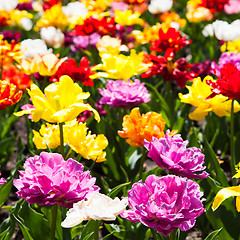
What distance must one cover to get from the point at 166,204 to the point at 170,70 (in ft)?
5.23

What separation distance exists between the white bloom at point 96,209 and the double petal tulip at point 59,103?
463 mm

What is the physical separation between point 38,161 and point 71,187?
0.40ft

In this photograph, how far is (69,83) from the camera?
1.80m

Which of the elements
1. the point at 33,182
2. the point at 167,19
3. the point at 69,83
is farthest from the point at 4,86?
the point at 167,19

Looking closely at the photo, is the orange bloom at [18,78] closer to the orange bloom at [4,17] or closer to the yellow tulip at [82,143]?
the yellow tulip at [82,143]

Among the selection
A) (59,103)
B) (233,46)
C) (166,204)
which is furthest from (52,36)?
(166,204)

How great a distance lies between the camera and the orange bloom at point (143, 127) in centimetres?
191

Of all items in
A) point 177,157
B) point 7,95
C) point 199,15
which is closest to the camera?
point 177,157

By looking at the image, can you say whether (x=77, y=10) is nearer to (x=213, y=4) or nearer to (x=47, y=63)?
(x=213, y=4)

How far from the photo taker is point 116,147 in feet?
8.80

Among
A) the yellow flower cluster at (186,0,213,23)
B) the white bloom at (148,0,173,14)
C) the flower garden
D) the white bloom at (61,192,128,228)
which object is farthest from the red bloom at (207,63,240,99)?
the yellow flower cluster at (186,0,213,23)

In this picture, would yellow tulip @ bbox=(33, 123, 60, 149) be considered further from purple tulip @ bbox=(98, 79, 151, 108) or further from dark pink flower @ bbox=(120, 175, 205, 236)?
dark pink flower @ bbox=(120, 175, 205, 236)

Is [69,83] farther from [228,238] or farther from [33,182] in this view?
[228,238]

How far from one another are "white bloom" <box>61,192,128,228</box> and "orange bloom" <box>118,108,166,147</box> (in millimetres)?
644
